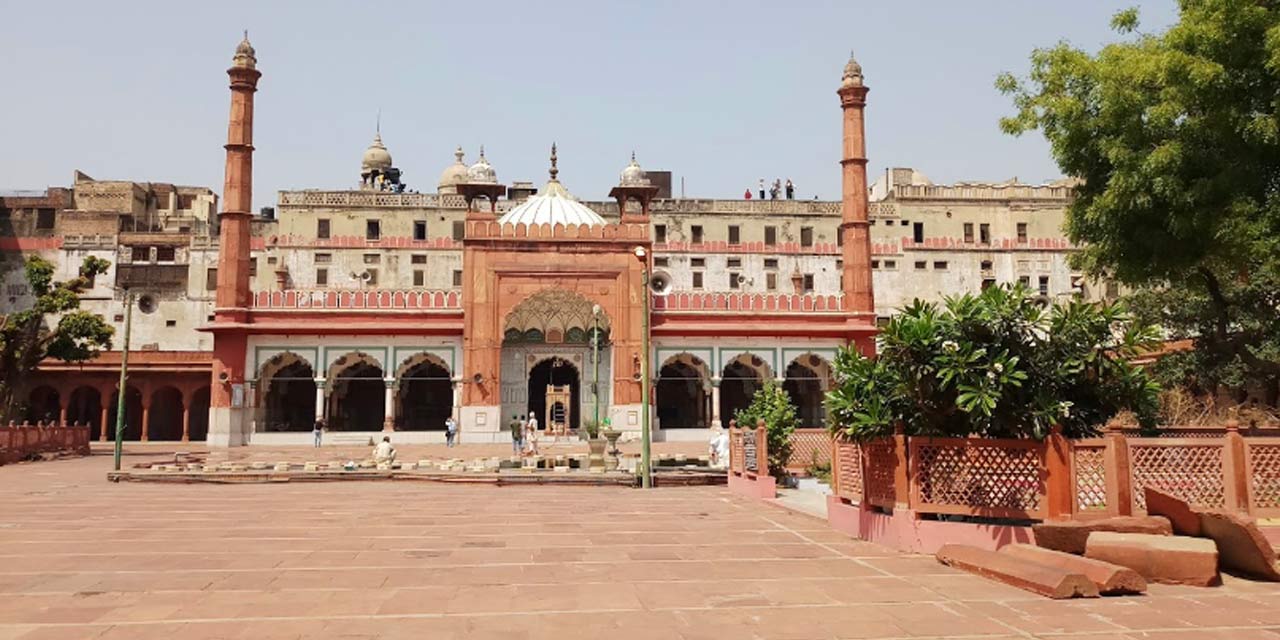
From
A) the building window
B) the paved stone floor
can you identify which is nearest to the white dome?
the building window

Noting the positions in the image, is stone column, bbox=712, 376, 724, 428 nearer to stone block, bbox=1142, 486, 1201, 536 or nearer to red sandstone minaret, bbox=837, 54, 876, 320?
red sandstone minaret, bbox=837, 54, 876, 320

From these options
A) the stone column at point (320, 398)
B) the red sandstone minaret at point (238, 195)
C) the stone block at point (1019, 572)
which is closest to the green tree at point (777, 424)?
the stone block at point (1019, 572)

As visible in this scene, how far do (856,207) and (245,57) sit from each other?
69.7 feet

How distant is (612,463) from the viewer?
63.4 ft

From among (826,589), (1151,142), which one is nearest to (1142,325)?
(826,589)

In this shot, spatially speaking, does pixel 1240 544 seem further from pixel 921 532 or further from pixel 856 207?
pixel 856 207

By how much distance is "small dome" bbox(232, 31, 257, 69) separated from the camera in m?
32.5

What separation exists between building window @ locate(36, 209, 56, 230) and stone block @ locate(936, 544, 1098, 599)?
155ft

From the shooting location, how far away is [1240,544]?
7.15 metres

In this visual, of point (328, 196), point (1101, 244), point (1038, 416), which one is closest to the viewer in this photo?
point (1038, 416)

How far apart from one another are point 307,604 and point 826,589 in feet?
11.5

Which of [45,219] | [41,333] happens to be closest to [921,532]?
[41,333]

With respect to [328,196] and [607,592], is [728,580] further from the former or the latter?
[328,196]

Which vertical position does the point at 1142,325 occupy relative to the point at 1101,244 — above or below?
below
